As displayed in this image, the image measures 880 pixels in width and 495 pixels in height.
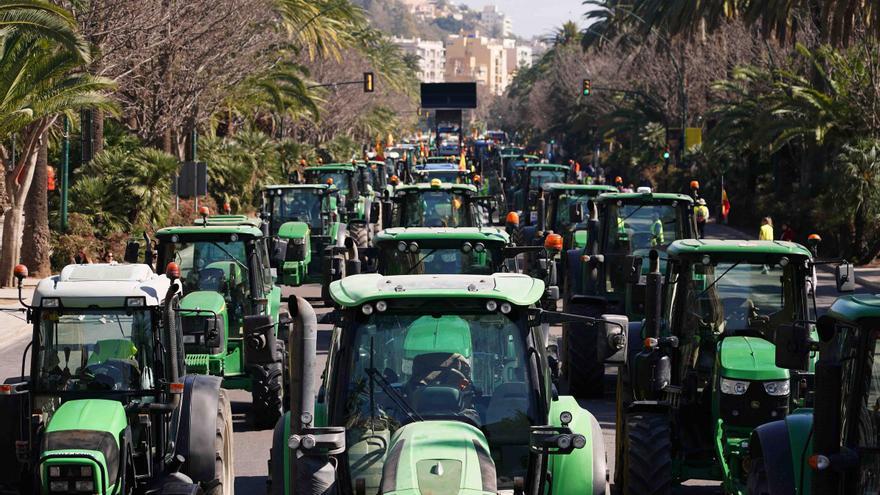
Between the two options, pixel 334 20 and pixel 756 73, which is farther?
pixel 334 20

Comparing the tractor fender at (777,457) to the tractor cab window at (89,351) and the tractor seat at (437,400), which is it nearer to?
the tractor seat at (437,400)

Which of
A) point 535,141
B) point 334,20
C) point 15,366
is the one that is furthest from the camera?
point 535,141

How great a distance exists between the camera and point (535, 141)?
422 ft

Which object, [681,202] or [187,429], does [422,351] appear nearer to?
[187,429]

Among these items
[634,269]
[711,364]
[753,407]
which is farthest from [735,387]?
[634,269]

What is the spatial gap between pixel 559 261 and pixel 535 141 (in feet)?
347

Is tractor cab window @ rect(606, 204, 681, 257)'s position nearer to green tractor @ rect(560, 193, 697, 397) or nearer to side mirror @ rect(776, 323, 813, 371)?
green tractor @ rect(560, 193, 697, 397)

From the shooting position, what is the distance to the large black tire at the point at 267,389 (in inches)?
601

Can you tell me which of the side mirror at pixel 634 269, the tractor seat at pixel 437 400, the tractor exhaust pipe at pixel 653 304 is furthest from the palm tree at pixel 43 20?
the tractor seat at pixel 437 400

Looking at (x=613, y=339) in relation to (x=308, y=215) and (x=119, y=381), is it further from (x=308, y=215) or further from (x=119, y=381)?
(x=308, y=215)

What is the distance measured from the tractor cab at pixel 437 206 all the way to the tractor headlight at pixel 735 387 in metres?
12.8

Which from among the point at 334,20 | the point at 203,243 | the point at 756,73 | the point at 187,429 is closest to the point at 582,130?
the point at 334,20

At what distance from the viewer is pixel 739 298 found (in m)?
11.5

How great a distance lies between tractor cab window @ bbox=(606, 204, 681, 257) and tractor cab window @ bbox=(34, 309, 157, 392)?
9.98 metres
